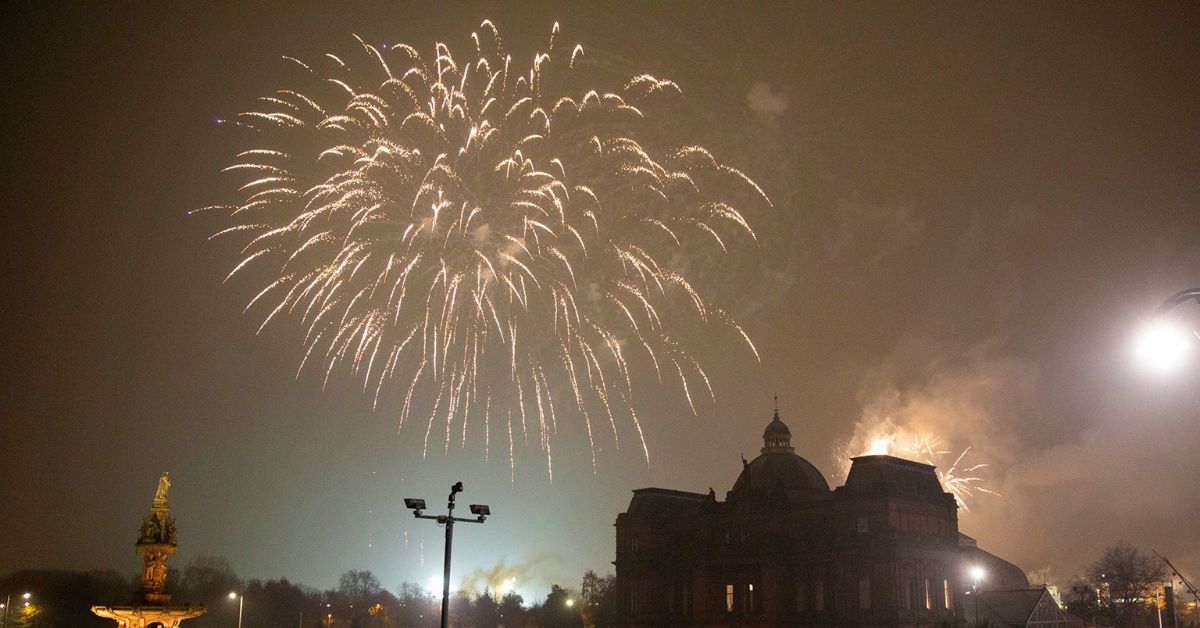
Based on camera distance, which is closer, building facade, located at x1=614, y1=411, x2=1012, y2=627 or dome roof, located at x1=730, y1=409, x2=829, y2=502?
building facade, located at x1=614, y1=411, x2=1012, y2=627

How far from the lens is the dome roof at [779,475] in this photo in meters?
93.5

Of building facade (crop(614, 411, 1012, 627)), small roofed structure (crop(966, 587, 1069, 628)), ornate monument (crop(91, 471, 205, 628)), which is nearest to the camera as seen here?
ornate monument (crop(91, 471, 205, 628))

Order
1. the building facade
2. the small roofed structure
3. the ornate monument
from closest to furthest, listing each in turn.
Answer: the ornate monument
the building facade
the small roofed structure

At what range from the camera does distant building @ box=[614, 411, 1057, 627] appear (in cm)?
8181

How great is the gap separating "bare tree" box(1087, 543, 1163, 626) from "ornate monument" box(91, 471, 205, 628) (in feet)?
357

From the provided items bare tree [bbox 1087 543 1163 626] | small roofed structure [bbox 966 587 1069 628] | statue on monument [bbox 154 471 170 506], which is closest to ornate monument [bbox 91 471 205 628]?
statue on monument [bbox 154 471 170 506]

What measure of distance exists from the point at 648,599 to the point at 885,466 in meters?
30.4

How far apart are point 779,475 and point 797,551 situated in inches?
428

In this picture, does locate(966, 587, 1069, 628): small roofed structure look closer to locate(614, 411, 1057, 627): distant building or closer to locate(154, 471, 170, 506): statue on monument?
locate(614, 411, 1057, 627): distant building

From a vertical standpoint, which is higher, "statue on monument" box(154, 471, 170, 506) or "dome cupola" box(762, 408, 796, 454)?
"dome cupola" box(762, 408, 796, 454)

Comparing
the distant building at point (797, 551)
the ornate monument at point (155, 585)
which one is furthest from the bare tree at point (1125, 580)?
the ornate monument at point (155, 585)

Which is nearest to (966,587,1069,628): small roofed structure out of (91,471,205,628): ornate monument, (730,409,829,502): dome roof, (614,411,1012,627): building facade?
(614,411,1012,627): building facade

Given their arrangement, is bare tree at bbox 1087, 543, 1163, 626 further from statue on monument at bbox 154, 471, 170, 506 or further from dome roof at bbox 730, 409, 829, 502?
statue on monument at bbox 154, 471, 170, 506

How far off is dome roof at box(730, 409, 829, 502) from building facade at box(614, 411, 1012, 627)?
114mm
